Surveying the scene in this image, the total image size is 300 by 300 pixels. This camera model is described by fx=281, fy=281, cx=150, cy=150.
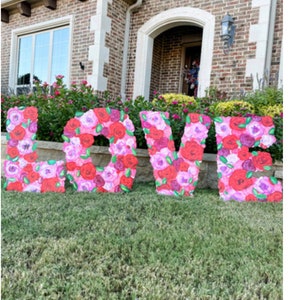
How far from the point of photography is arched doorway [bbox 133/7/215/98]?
18.1ft

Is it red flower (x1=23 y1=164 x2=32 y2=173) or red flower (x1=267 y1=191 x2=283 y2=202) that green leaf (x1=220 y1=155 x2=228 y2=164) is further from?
red flower (x1=23 y1=164 x2=32 y2=173)

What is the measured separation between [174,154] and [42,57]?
614 cm

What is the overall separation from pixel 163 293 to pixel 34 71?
775cm

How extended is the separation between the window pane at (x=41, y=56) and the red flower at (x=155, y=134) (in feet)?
18.2

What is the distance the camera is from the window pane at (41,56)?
24.0 feet

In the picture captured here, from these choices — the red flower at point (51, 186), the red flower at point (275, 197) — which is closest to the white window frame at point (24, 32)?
the red flower at point (51, 186)

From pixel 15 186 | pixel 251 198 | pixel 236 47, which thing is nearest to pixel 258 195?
pixel 251 198

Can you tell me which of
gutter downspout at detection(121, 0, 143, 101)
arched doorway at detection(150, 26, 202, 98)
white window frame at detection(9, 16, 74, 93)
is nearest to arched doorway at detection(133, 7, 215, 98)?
gutter downspout at detection(121, 0, 143, 101)

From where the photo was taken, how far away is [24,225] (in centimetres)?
175

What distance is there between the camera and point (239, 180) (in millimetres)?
2656

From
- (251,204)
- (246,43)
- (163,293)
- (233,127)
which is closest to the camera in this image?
(163,293)

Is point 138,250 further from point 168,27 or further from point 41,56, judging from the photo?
point 41,56
